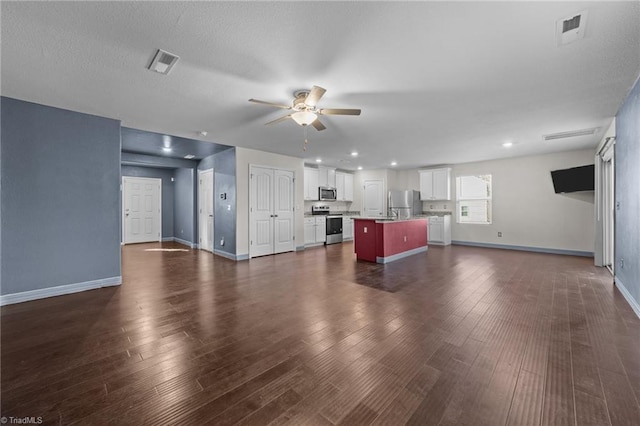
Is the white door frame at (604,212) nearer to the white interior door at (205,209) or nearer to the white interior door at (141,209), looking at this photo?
the white interior door at (205,209)

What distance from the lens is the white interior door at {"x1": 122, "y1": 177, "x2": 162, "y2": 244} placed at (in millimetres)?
8070

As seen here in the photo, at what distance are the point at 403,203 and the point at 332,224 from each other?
235cm

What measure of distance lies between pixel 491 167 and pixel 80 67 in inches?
340

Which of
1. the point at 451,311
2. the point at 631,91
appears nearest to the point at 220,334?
the point at 451,311

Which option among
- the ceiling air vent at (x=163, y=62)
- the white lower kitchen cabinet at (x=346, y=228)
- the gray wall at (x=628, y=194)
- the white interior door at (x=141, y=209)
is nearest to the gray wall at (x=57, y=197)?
the ceiling air vent at (x=163, y=62)

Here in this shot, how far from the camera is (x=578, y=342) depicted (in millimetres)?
2254

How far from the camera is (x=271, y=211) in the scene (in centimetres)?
648

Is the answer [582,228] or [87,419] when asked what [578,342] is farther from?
[582,228]

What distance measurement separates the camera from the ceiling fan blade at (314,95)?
99.7 inches

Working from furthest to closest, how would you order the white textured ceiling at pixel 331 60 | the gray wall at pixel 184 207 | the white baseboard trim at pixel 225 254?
the gray wall at pixel 184 207 < the white baseboard trim at pixel 225 254 < the white textured ceiling at pixel 331 60

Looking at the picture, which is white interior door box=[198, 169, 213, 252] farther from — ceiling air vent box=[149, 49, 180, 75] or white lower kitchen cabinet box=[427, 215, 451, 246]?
white lower kitchen cabinet box=[427, 215, 451, 246]

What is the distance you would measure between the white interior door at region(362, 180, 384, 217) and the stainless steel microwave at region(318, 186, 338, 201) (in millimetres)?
1260

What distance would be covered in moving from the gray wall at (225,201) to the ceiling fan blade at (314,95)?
3551 millimetres

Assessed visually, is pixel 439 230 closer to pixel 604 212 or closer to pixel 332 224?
pixel 332 224
